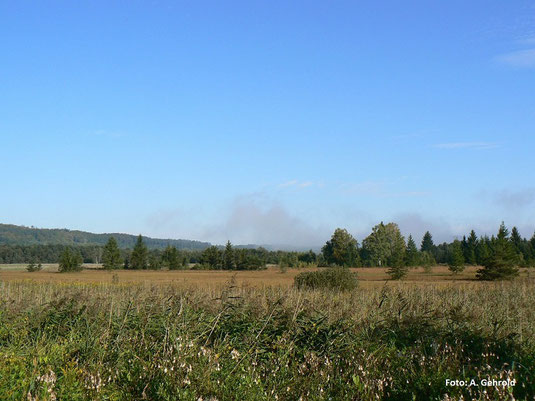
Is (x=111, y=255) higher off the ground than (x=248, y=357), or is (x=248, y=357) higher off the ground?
(x=111, y=255)

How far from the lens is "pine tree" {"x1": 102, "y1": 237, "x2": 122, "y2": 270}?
9212 cm

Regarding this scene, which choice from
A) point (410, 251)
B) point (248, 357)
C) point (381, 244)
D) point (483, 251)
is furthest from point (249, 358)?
point (381, 244)

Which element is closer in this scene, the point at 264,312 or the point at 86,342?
the point at 86,342

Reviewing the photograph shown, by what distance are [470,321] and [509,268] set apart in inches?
1738

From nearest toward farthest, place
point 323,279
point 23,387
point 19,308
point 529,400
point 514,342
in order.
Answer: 1. point 23,387
2. point 529,400
3. point 514,342
4. point 19,308
5. point 323,279

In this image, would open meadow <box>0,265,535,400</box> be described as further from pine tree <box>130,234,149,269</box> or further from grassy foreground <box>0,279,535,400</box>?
pine tree <box>130,234,149,269</box>

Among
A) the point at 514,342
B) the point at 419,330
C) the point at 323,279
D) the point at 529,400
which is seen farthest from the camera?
the point at 323,279

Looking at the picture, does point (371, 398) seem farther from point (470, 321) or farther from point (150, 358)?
point (470, 321)

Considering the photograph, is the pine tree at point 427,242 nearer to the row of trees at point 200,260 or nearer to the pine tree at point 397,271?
the row of trees at point 200,260

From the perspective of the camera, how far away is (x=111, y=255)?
9300 cm

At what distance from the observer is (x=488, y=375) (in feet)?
18.5

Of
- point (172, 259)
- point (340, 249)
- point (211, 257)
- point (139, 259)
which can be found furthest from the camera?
point (340, 249)

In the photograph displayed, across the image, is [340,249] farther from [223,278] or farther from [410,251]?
[223,278]

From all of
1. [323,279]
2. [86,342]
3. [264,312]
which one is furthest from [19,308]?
[323,279]
